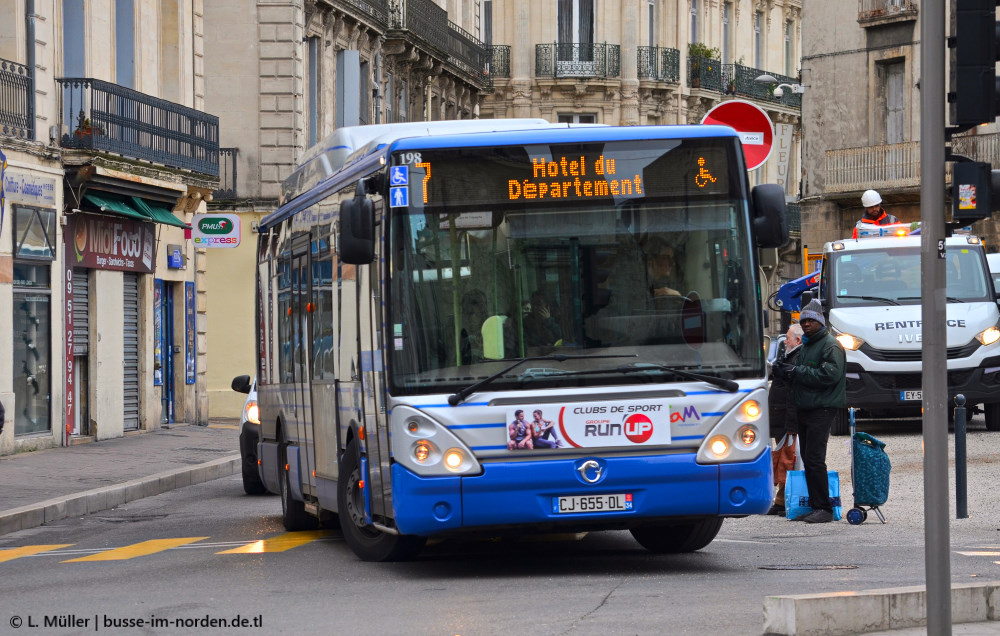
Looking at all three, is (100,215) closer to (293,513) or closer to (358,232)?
(293,513)

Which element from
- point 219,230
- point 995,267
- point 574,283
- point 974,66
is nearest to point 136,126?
point 219,230

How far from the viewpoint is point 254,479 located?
60.7 feet

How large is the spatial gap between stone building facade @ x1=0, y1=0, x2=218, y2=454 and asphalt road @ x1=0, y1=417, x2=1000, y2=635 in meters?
9.81

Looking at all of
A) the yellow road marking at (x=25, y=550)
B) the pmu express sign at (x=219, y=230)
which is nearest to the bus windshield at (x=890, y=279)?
A: the pmu express sign at (x=219, y=230)

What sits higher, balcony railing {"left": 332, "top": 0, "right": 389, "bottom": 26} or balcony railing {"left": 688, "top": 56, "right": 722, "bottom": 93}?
balcony railing {"left": 688, "top": 56, "right": 722, "bottom": 93}

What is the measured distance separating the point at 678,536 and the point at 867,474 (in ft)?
7.11

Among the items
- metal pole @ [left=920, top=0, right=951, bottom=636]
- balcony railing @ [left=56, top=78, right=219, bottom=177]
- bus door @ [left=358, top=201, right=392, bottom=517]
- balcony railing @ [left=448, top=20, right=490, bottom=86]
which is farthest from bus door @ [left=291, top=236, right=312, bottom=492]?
balcony railing @ [left=448, top=20, right=490, bottom=86]

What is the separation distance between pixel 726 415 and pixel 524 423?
1171mm

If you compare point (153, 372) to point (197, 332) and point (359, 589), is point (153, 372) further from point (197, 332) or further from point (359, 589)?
point (359, 589)

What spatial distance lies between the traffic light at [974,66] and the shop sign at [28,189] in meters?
18.1

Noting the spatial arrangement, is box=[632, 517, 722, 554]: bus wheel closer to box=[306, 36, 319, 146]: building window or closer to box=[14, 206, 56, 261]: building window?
box=[14, 206, 56, 261]: building window

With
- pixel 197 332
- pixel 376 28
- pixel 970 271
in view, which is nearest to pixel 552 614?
pixel 970 271

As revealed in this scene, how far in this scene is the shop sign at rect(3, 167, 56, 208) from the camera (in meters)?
23.5

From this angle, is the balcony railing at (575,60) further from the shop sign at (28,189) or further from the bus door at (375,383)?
the bus door at (375,383)
